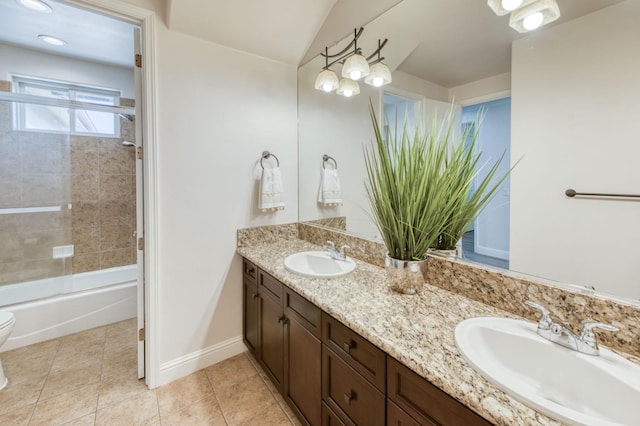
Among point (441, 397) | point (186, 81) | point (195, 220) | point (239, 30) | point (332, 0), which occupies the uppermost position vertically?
point (332, 0)

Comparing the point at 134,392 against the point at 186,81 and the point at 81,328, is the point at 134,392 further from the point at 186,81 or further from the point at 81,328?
the point at 186,81

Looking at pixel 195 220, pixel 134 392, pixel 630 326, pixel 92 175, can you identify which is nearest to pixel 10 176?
pixel 92 175

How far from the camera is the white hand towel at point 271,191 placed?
205cm

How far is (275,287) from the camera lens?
1.59 meters

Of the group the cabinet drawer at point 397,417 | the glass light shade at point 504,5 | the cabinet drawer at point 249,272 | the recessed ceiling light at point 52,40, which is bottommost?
the cabinet drawer at point 397,417

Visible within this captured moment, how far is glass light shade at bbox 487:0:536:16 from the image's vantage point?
102 centimetres

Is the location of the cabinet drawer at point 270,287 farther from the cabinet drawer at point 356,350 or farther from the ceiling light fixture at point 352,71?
the ceiling light fixture at point 352,71

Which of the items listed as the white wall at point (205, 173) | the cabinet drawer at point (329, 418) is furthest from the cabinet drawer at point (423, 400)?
the white wall at point (205, 173)

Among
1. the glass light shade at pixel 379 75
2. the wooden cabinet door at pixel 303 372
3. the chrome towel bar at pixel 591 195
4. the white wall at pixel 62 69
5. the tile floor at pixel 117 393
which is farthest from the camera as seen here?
the white wall at pixel 62 69

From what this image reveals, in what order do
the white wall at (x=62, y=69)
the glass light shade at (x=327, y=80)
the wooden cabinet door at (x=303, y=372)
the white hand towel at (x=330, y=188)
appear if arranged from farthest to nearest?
the white wall at (x=62, y=69), the white hand towel at (x=330, y=188), the glass light shade at (x=327, y=80), the wooden cabinet door at (x=303, y=372)

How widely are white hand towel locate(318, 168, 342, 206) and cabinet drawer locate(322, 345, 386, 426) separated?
116 cm

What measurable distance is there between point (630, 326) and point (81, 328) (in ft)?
11.1

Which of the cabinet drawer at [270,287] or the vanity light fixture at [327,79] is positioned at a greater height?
the vanity light fixture at [327,79]

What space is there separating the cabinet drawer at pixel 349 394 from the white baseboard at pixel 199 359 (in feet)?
3.66
